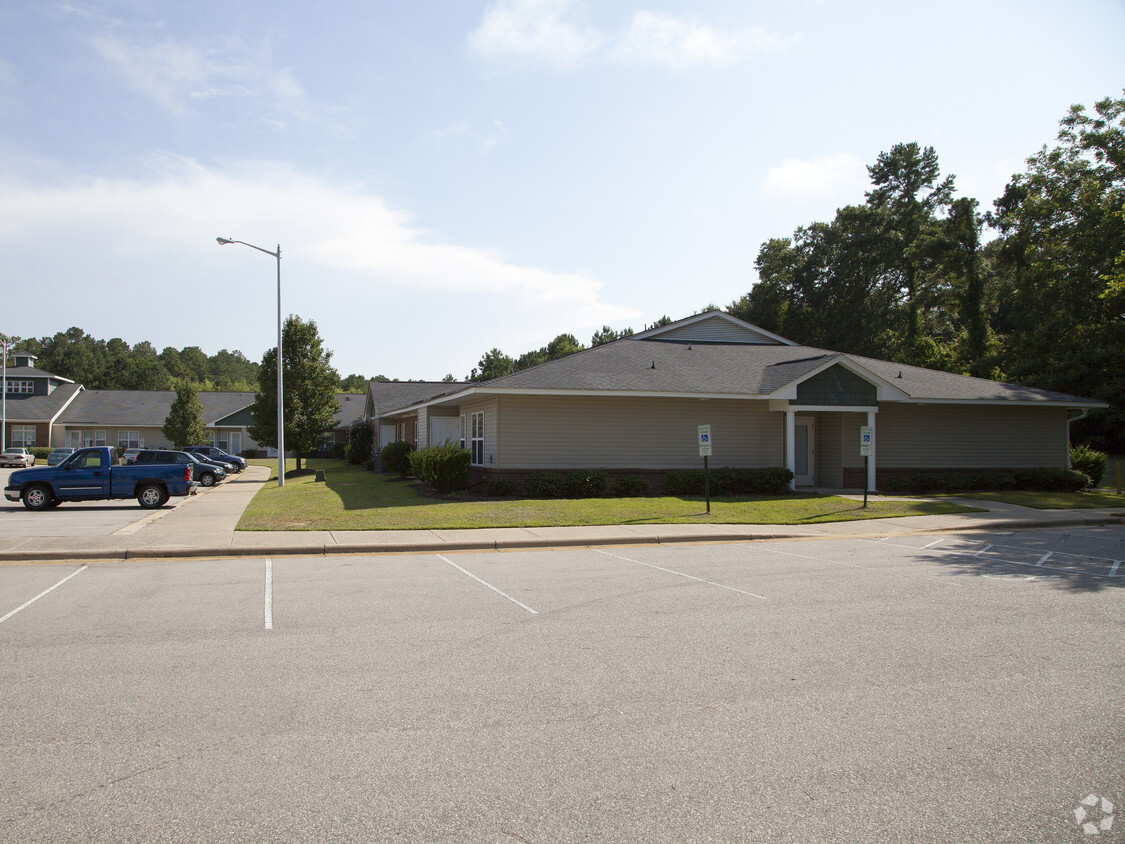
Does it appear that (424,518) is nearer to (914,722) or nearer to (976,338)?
(914,722)

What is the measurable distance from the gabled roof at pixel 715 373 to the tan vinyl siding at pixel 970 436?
2.62ft

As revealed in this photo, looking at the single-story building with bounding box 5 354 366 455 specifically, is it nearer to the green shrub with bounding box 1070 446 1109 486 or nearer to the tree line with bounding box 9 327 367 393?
the tree line with bounding box 9 327 367 393

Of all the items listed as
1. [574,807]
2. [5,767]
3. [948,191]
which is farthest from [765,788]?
[948,191]

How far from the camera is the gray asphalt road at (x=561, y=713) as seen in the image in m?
3.95

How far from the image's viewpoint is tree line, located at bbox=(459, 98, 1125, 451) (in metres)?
38.5

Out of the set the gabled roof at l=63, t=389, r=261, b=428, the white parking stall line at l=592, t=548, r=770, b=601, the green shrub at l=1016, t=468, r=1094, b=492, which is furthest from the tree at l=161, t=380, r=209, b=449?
the green shrub at l=1016, t=468, r=1094, b=492

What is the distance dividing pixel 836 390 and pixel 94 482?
2253 cm

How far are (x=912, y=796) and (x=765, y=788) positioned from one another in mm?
789

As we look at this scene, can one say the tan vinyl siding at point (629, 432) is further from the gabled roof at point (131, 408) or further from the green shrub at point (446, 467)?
the gabled roof at point (131, 408)

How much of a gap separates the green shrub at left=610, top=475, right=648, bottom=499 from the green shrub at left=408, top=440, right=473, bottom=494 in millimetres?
4542

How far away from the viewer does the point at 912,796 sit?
4.18 m

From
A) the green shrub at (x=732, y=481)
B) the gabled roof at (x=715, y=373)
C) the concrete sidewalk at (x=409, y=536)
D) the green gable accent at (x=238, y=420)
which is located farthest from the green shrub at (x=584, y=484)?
the green gable accent at (x=238, y=420)

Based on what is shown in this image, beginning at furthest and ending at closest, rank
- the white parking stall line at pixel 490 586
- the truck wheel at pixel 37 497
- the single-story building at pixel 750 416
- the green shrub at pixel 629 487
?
the single-story building at pixel 750 416, the green shrub at pixel 629 487, the truck wheel at pixel 37 497, the white parking stall line at pixel 490 586

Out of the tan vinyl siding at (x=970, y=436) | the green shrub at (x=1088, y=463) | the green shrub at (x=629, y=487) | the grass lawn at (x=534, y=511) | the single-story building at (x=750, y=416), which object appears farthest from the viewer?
the green shrub at (x=1088, y=463)
